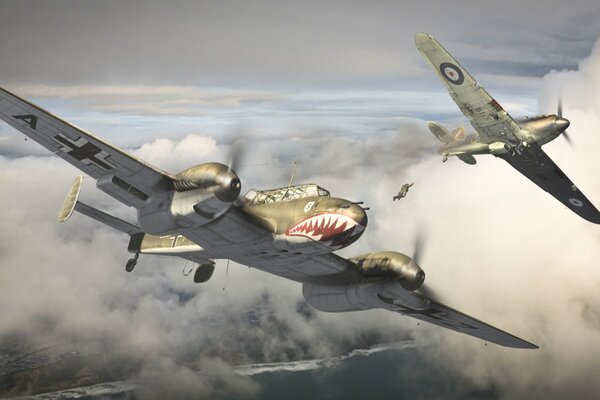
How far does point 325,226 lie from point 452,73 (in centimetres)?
1503

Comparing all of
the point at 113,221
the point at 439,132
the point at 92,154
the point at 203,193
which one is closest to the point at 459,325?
the point at 439,132

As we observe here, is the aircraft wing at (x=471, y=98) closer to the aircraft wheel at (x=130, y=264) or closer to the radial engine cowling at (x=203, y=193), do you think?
the radial engine cowling at (x=203, y=193)

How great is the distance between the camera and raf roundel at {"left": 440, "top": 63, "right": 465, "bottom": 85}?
96.1ft

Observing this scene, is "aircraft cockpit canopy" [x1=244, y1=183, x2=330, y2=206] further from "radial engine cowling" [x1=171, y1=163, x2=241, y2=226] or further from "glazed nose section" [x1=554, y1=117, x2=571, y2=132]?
"glazed nose section" [x1=554, y1=117, x2=571, y2=132]

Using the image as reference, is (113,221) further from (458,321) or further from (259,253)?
(458,321)

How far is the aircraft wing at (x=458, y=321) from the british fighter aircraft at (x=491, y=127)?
310 inches

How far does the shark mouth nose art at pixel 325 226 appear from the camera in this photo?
17922 millimetres

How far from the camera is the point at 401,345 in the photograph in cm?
5897

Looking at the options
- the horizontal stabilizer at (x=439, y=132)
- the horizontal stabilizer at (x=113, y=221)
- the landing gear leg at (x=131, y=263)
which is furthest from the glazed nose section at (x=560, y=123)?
the landing gear leg at (x=131, y=263)

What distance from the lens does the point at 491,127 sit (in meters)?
29.6

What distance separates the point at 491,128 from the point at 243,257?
48.3 feet

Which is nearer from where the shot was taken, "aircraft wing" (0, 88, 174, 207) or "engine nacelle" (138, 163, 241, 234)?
"engine nacelle" (138, 163, 241, 234)

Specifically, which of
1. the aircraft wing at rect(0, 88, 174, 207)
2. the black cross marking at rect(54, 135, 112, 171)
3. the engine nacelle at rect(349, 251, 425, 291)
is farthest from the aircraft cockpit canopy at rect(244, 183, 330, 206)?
the engine nacelle at rect(349, 251, 425, 291)

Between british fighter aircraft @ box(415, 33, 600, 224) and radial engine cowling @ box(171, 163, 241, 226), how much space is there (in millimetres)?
16654
